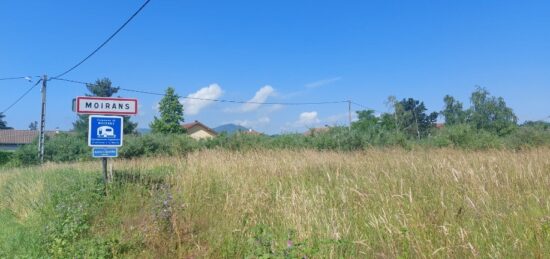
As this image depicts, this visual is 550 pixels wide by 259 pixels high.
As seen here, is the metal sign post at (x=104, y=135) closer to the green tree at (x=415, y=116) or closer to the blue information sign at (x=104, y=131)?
the blue information sign at (x=104, y=131)

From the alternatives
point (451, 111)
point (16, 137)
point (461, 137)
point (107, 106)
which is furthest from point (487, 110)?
point (16, 137)

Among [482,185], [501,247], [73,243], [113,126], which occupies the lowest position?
[73,243]

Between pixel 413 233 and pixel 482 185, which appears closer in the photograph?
pixel 413 233

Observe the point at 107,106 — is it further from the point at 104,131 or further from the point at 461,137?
the point at 461,137

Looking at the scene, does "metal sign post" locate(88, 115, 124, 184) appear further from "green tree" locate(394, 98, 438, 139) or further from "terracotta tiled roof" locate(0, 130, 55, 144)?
"terracotta tiled roof" locate(0, 130, 55, 144)

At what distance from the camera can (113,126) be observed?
7234mm

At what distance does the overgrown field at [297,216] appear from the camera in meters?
3.22

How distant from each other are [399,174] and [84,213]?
189 inches

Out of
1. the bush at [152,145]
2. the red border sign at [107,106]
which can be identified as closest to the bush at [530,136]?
the red border sign at [107,106]

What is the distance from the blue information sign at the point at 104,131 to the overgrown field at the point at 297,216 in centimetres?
76

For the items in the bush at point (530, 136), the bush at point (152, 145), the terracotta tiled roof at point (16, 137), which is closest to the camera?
the bush at point (530, 136)

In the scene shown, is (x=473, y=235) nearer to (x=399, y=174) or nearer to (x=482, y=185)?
(x=482, y=185)

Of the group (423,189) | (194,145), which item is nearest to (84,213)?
(423,189)

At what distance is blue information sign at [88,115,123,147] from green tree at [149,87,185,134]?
175ft
